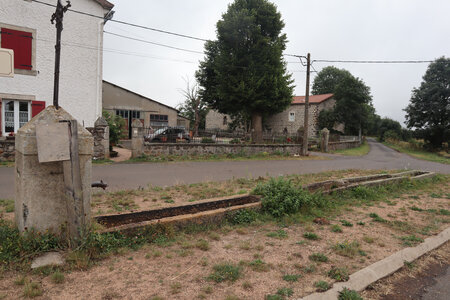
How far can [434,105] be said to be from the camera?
32.9 metres

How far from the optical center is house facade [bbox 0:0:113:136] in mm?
12656

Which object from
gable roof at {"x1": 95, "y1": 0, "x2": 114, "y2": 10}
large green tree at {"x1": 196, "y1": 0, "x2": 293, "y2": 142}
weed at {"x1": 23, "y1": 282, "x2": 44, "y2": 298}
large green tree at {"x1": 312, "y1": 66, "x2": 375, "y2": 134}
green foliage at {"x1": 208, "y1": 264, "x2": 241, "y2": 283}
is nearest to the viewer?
weed at {"x1": 23, "y1": 282, "x2": 44, "y2": 298}

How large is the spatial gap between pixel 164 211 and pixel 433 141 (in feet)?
128

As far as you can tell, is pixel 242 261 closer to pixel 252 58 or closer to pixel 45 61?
pixel 45 61

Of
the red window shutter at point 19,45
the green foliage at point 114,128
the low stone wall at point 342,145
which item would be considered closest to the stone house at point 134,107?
the green foliage at point 114,128

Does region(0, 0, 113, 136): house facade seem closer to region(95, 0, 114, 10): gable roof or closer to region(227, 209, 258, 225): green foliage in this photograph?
region(95, 0, 114, 10): gable roof

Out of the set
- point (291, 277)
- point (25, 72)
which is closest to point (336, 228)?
point (291, 277)

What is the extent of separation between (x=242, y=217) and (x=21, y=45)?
45.1ft

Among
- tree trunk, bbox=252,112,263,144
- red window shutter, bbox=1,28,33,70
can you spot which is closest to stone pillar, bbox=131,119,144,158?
red window shutter, bbox=1,28,33,70

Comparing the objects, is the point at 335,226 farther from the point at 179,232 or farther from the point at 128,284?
the point at 128,284

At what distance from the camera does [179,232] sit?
409 cm

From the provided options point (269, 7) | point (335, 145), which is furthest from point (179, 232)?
point (335, 145)

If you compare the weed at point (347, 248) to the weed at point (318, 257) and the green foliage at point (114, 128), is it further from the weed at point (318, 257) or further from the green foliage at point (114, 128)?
the green foliage at point (114, 128)

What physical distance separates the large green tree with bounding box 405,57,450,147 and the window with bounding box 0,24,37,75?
37.9 metres
